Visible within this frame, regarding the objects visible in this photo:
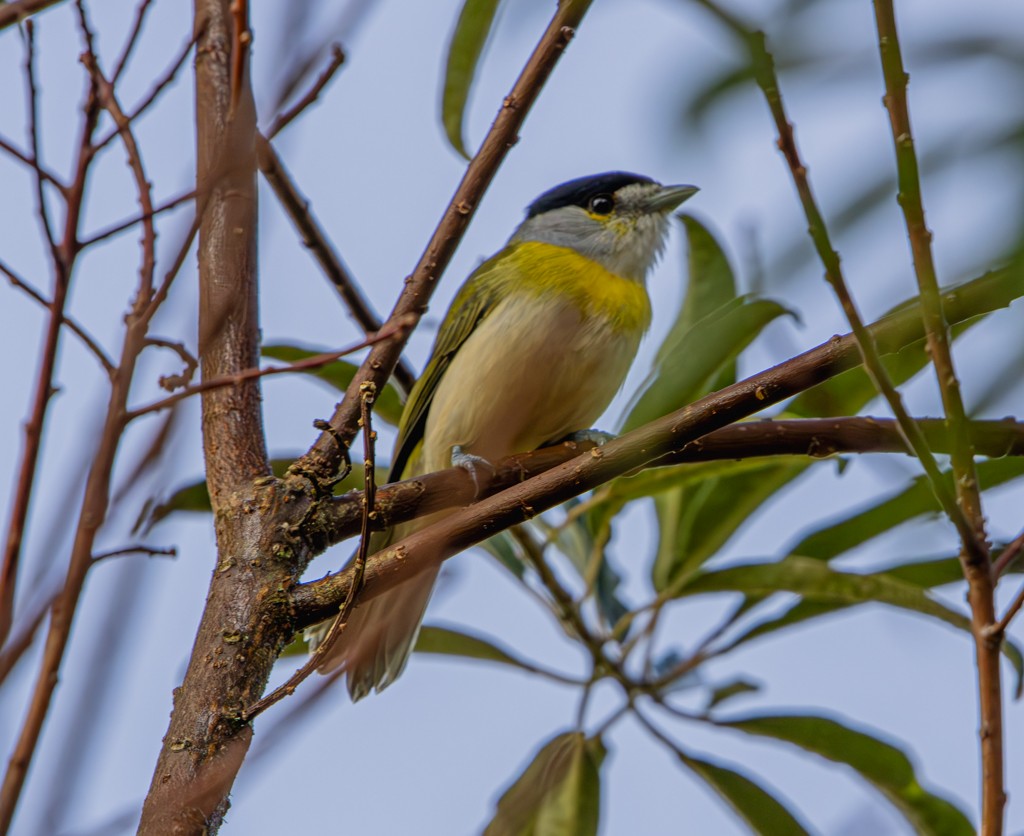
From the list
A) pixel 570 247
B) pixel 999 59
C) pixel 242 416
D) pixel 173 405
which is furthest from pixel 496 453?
pixel 999 59

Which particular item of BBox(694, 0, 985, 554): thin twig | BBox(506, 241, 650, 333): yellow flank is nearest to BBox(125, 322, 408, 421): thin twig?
BBox(694, 0, 985, 554): thin twig

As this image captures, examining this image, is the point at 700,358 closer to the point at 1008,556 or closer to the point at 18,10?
the point at 1008,556

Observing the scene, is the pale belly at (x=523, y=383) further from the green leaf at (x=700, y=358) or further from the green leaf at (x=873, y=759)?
the green leaf at (x=873, y=759)

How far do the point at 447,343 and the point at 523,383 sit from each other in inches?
14.5

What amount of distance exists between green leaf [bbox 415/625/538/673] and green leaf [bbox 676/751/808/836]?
51 centimetres

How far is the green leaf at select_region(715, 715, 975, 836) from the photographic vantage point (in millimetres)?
2725

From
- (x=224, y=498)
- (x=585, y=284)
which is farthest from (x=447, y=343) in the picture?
(x=224, y=498)

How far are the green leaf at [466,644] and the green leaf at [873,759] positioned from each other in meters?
0.56

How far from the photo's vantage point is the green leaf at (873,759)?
272cm

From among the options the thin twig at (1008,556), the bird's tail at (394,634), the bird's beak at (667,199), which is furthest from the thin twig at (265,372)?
the bird's beak at (667,199)

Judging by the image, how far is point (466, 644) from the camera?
3.14 m

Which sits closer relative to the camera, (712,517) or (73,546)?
(73,546)

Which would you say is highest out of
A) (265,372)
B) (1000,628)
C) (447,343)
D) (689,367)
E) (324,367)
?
(447,343)

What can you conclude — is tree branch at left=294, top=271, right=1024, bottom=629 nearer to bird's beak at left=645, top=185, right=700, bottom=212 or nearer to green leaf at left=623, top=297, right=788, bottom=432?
green leaf at left=623, top=297, right=788, bottom=432
